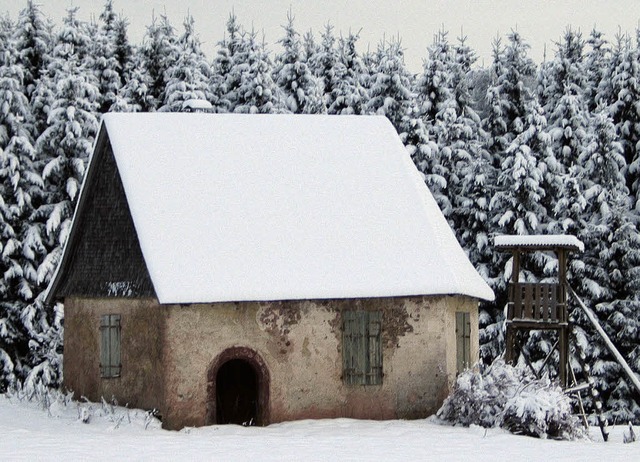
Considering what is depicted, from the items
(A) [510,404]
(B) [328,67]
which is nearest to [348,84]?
(B) [328,67]

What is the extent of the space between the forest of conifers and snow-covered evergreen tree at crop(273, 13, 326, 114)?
7cm

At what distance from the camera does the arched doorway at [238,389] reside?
71.4 ft

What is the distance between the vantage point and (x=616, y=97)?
40.8 m

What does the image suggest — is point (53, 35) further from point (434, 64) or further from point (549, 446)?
point (549, 446)

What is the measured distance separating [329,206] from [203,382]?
4.94 m

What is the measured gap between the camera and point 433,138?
3828 cm

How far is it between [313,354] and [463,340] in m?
3.79

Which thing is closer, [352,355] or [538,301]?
[352,355]

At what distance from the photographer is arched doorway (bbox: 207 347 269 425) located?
21766 millimetres

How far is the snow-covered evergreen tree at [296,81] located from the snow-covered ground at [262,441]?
20505 millimetres

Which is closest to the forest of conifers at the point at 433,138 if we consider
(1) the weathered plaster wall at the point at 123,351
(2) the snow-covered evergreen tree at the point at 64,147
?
(2) the snow-covered evergreen tree at the point at 64,147

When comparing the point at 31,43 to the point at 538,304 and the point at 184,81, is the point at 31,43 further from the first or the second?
the point at 538,304

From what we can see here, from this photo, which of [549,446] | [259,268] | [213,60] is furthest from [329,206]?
[213,60]

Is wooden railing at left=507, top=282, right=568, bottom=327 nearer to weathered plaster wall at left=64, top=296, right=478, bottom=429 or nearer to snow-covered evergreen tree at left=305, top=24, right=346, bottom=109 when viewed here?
weathered plaster wall at left=64, top=296, right=478, bottom=429
